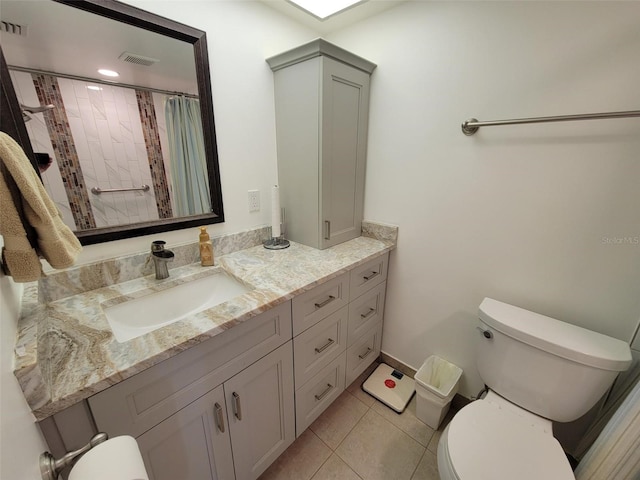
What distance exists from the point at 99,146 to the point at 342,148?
1.04m

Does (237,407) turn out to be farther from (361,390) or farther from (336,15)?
(336,15)

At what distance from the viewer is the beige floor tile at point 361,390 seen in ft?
5.21

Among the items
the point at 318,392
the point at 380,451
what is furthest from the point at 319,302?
the point at 380,451

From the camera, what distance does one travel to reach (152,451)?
2.49ft

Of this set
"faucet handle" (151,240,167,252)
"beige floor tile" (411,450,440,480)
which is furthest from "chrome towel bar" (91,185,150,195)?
"beige floor tile" (411,450,440,480)

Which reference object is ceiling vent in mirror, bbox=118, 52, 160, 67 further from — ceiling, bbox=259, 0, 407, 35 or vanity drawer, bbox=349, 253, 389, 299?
vanity drawer, bbox=349, 253, 389, 299

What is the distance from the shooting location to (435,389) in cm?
135

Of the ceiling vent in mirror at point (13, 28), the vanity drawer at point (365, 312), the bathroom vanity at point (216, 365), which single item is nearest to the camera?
the bathroom vanity at point (216, 365)

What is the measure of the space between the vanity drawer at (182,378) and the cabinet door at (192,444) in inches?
1.5

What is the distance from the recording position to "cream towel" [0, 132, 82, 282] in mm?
485

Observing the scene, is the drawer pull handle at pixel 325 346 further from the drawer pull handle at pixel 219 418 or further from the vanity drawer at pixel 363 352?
the drawer pull handle at pixel 219 418

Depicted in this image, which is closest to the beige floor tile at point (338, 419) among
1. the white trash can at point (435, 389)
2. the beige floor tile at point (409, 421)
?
the beige floor tile at point (409, 421)

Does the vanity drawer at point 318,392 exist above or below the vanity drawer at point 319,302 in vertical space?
below

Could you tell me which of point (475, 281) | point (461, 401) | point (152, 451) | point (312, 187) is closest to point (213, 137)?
point (312, 187)
